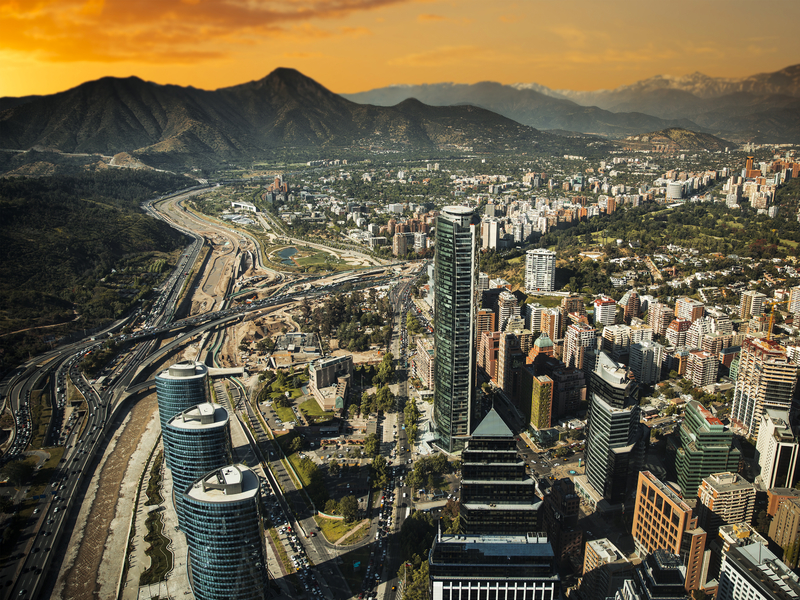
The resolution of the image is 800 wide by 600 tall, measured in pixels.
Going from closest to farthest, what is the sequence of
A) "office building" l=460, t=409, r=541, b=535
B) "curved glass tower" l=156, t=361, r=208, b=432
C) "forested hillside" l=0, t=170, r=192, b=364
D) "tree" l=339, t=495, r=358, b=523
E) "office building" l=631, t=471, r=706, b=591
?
"office building" l=460, t=409, r=541, b=535 → "office building" l=631, t=471, r=706, b=591 → "tree" l=339, t=495, r=358, b=523 → "curved glass tower" l=156, t=361, r=208, b=432 → "forested hillside" l=0, t=170, r=192, b=364

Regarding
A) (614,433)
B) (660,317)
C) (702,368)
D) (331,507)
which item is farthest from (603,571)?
(660,317)

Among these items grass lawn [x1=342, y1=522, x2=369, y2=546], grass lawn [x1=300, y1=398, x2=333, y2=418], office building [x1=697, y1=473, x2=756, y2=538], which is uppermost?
office building [x1=697, y1=473, x2=756, y2=538]

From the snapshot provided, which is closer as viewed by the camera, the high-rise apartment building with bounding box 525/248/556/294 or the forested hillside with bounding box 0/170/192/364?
the forested hillside with bounding box 0/170/192/364

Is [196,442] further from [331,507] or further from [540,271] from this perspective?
[540,271]

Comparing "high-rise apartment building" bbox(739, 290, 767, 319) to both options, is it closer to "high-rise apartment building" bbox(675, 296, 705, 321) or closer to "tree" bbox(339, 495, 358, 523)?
"high-rise apartment building" bbox(675, 296, 705, 321)

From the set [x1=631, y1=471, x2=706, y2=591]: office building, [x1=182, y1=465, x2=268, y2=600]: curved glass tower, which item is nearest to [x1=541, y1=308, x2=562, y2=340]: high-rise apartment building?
[x1=631, y1=471, x2=706, y2=591]: office building

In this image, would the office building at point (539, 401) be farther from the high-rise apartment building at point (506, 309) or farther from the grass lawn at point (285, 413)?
the grass lawn at point (285, 413)

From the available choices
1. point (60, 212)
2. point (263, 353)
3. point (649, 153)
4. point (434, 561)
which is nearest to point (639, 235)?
point (263, 353)

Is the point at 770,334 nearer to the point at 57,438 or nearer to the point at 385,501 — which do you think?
the point at 385,501
